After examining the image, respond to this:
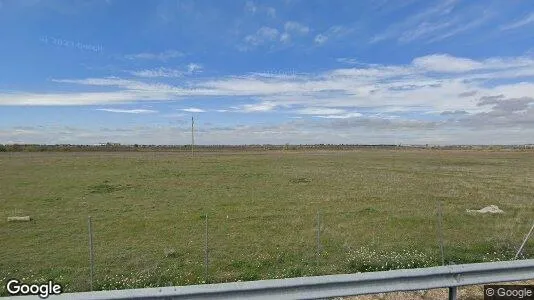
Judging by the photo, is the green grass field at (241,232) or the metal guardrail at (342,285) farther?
the green grass field at (241,232)

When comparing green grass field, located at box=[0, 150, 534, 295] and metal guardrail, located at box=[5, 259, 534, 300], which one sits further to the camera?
green grass field, located at box=[0, 150, 534, 295]

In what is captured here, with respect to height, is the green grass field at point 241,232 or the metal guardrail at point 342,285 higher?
the metal guardrail at point 342,285

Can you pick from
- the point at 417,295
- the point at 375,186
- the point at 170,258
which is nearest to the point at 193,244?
the point at 170,258

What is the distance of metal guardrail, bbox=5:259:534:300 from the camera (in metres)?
4.48

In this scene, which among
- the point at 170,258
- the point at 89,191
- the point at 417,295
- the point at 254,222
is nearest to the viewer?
the point at 417,295

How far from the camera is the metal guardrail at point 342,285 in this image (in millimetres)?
4484

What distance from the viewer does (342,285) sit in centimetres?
483

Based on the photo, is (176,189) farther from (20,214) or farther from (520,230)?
(520,230)

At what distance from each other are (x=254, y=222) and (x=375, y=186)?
1548 cm

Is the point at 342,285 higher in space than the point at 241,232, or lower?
higher

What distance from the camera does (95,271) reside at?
9336 millimetres

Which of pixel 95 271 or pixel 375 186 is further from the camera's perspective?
pixel 375 186

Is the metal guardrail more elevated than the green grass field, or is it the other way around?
the metal guardrail

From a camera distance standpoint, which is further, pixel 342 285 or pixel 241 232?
pixel 241 232
